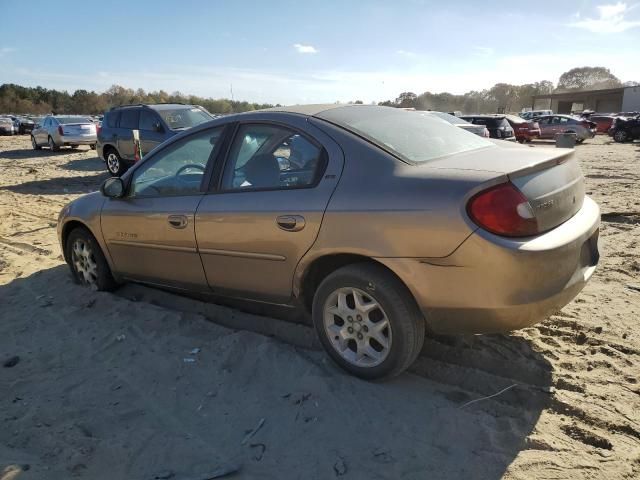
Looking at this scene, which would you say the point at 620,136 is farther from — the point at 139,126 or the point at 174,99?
the point at 174,99

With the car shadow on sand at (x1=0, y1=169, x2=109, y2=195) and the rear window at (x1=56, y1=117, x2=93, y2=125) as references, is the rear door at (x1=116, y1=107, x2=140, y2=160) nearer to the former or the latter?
the car shadow on sand at (x1=0, y1=169, x2=109, y2=195)

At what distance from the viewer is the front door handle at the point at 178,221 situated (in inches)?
147

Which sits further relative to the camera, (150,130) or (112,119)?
(112,119)

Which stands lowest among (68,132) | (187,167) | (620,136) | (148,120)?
(620,136)

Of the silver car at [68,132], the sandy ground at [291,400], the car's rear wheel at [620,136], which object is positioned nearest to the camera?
the sandy ground at [291,400]

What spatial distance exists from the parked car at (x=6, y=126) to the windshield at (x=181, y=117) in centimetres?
3284

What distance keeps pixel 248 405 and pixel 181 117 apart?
404 inches

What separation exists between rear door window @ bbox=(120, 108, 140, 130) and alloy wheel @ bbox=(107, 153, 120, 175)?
1023 millimetres

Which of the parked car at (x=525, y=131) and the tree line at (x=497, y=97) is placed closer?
the parked car at (x=525, y=131)

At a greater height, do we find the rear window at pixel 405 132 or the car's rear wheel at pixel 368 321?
the rear window at pixel 405 132

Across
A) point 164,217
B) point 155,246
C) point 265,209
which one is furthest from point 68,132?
point 265,209

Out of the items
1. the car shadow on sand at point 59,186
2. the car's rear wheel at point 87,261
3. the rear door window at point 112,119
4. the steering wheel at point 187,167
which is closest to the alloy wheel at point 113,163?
the car shadow on sand at point 59,186

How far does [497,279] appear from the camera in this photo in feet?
8.21

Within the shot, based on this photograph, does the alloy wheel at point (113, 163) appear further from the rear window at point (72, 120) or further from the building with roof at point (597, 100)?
the building with roof at point (597, 100)
